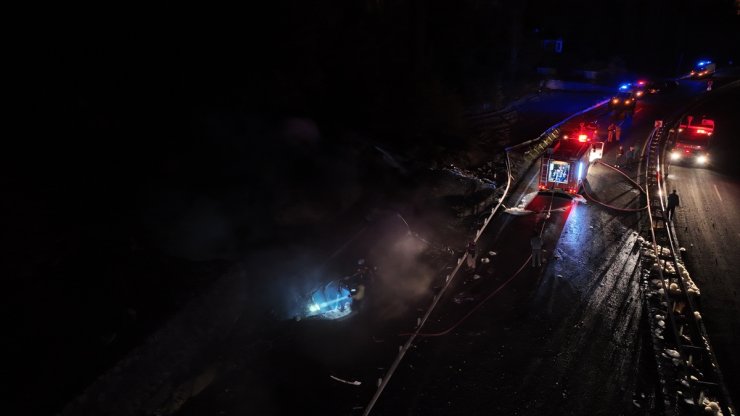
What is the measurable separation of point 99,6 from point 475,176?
1634 cm

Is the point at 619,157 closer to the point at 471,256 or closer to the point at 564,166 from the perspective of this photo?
the point at 564,166

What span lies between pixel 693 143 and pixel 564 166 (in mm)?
10137

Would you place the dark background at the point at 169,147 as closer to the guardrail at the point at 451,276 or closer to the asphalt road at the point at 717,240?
the guardrail at the point at 451,276

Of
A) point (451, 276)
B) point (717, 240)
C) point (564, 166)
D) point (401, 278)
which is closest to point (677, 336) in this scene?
point (451, 276)

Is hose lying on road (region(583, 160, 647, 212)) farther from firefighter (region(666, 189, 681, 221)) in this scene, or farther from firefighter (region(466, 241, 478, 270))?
firefighter (region(466, 241, 478, 270))

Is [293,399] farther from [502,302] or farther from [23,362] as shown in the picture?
[502,302]

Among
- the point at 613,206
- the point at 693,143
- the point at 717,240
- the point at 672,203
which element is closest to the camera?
the point at 717,240

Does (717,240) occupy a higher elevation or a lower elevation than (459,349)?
higher

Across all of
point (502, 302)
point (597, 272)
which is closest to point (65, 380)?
point (502, 302)

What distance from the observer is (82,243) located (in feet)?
35.6

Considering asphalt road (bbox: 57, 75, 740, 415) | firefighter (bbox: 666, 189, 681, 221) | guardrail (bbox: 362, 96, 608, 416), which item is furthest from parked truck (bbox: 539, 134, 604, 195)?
asphalt road (bbox: 57, 75, 740, 415)

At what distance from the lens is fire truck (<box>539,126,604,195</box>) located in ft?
59.7

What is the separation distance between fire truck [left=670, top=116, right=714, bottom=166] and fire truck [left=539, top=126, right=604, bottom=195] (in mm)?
7627

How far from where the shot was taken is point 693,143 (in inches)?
892
